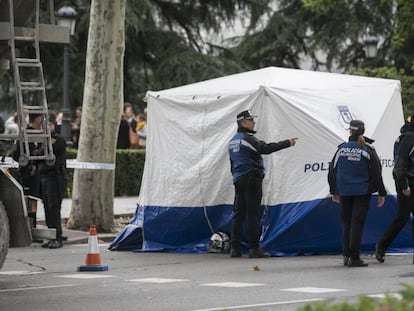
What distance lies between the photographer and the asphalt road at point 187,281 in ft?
34.7

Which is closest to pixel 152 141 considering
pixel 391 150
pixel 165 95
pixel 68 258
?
pixel 165 95

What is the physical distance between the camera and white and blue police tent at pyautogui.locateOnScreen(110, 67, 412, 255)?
15469 mm

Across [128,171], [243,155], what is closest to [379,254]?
[243,155]

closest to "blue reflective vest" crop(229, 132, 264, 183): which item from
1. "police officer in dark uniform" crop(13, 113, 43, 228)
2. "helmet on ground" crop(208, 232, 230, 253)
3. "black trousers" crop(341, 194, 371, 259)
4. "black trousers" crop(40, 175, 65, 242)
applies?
"helmet on ground" crop(208, 232, 230, 253)

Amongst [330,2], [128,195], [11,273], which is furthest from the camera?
[330,2]

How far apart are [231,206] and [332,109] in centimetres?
182

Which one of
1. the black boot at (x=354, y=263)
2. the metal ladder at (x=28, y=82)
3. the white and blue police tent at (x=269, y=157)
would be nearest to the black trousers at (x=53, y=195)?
the white and blue police tent at (x=269, y=157)

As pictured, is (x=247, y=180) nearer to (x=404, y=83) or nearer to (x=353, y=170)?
(x=353, y=170)

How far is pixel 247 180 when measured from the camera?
49.4ft

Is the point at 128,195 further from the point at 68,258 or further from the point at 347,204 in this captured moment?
the point at 347,204

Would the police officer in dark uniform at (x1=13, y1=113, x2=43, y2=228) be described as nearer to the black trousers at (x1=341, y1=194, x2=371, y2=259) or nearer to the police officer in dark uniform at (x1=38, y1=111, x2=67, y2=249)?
the police officer in dark uniform at (x1=38, y1=111, x2=67, y2=249)

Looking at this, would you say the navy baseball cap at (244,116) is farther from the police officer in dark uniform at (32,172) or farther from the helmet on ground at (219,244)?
the police officer in dark uniform at (32,172)

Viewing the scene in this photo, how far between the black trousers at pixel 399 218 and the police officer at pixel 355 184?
0.30 m

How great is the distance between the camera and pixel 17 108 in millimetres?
11664
